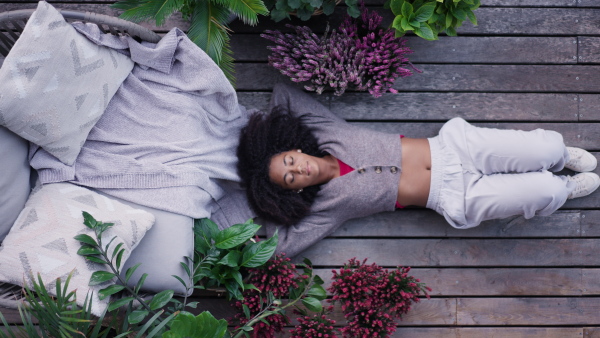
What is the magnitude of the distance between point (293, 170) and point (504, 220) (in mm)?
1081

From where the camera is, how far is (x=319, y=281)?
6.61ft

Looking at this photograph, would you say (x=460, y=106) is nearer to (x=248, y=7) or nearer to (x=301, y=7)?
(x=301, y=7)

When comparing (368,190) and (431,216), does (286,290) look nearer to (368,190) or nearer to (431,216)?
(368,190)

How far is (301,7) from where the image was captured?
1949mm

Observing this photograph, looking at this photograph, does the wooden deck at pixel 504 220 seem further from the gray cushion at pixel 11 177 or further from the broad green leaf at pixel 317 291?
the gray cushion at pixel 11 177

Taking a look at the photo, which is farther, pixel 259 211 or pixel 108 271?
pixel 259 211

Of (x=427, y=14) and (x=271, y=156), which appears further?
(x=271, y=156)

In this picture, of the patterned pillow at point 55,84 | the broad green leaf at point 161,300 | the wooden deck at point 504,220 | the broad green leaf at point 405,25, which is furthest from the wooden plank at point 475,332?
the patterned pillow at point 55,84

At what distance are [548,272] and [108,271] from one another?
77.4 inches

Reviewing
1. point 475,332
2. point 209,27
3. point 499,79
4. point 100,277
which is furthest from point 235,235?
point 499,79

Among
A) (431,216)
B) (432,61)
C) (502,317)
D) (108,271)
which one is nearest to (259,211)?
(108,271)

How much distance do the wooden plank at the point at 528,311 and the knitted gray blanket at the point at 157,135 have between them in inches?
53.0

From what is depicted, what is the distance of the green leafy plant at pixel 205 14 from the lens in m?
1.73

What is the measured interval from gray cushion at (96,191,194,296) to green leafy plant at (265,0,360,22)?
906 millimetres
